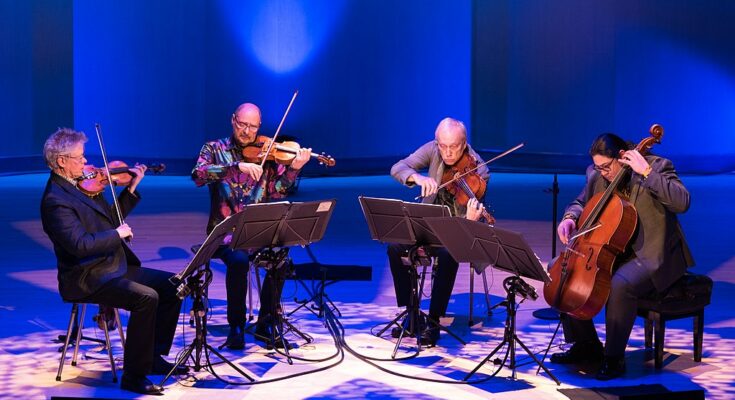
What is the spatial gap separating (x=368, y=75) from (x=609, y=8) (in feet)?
12.1

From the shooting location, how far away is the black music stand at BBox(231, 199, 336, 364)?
472 centimetres

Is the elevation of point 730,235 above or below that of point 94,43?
below

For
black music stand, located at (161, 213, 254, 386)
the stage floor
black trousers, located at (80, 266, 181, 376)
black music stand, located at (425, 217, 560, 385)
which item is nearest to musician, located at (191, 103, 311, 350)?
the stage floor

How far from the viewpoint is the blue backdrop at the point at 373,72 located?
537 inches

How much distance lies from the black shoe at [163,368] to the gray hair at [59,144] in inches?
39.6

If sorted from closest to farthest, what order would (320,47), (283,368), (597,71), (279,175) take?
(283,368) → (279,175) → (320,47) → (597,71)

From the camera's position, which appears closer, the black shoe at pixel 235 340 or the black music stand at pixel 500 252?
the black music stand at pixel 500 252

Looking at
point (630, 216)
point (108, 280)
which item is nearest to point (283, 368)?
point (108, 280)

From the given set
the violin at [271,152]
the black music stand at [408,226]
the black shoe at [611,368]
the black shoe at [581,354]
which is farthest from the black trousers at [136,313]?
the black shoe at [611,368]

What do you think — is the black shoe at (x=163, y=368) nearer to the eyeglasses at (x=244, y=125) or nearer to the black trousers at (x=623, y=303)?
the eyeglasses at (x=244, y=125)

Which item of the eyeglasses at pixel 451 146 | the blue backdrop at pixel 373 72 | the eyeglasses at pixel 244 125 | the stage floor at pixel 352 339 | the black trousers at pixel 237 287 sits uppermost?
the blue backdrop at pixel 373 72

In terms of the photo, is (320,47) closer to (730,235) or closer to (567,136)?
(567,136)

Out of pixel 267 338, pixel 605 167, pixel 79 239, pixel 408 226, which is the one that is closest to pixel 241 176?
pixel 267 338

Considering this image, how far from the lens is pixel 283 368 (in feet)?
15.6
